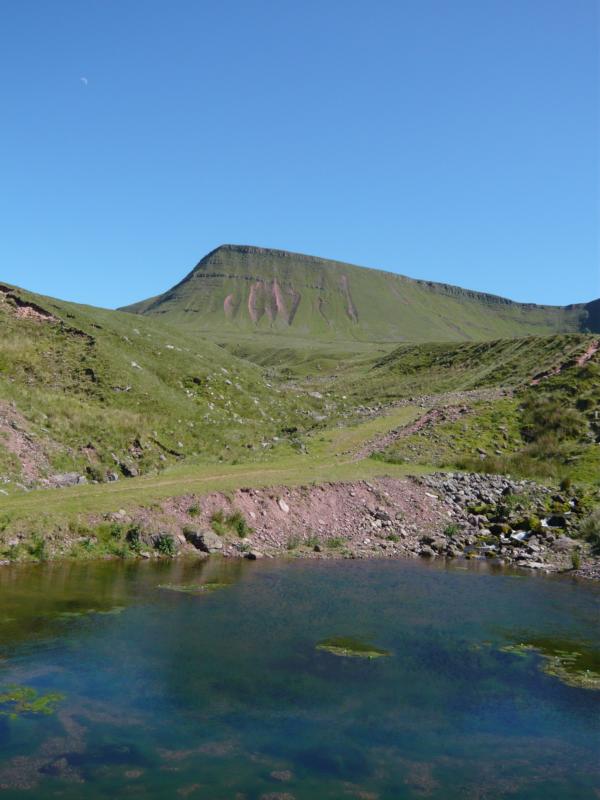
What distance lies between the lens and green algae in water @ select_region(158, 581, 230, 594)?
77.0ft

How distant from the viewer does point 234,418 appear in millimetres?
54750

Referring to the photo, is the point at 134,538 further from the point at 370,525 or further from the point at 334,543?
the point at 370,525

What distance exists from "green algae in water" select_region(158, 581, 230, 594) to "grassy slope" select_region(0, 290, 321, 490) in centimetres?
1319

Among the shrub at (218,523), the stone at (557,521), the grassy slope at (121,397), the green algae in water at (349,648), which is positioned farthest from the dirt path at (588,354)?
the green algae in water at (349,648)

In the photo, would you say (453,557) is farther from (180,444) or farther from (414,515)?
(180,444)

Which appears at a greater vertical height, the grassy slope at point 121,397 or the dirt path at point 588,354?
the dirt path at point 588,354

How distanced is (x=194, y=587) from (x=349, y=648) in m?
7.56

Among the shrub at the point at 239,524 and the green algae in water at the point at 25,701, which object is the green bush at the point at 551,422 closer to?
the shrub at the point at 239,524

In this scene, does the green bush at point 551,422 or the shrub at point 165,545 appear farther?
the green bush at point 551,422

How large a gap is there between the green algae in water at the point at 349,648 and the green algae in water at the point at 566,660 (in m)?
3.88

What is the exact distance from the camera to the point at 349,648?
18.6 m

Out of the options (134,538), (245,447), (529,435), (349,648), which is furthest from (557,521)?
(134,538)

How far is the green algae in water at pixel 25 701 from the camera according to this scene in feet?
45.5

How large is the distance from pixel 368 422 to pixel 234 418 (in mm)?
12199
